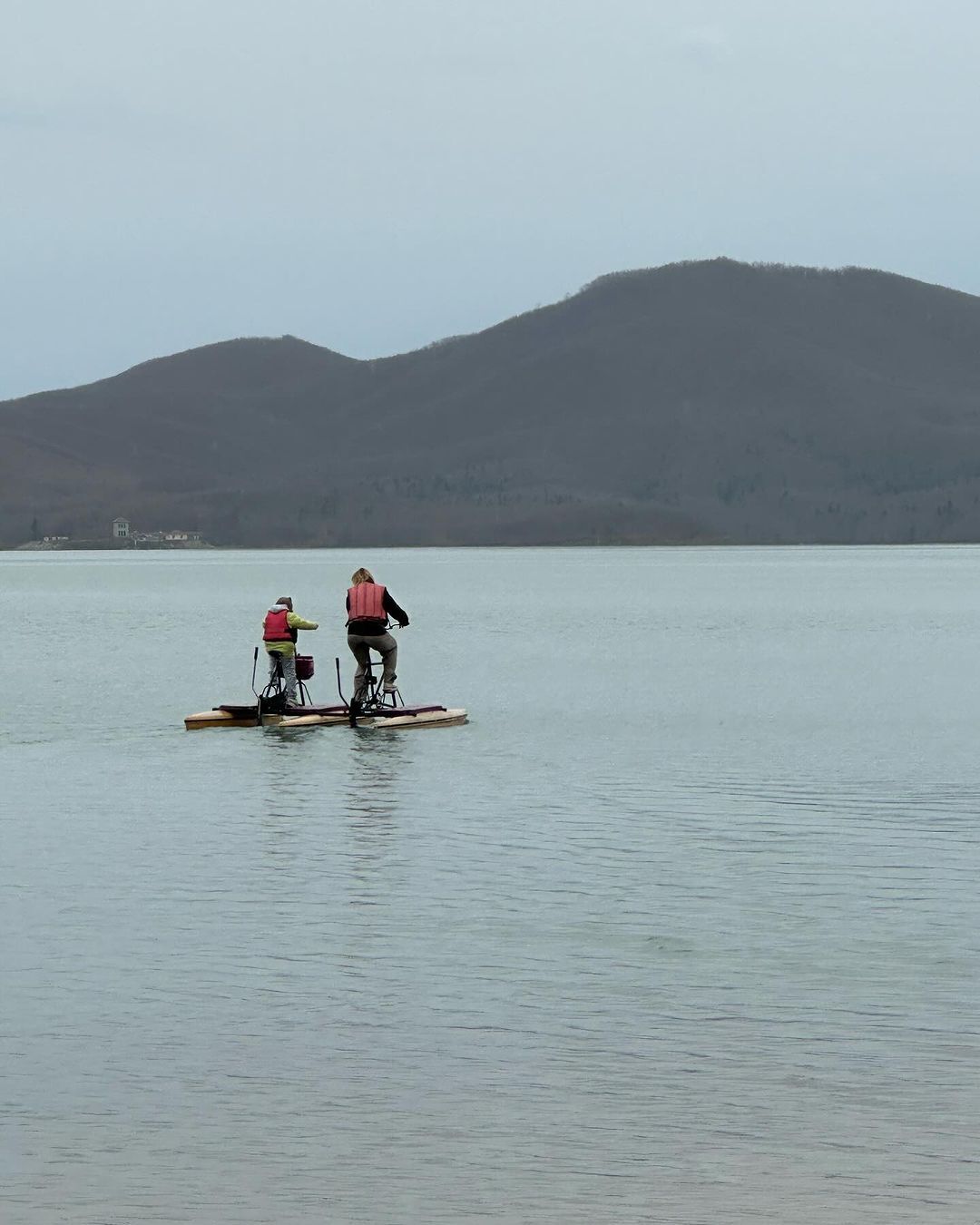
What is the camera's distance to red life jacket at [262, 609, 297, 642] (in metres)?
33.3

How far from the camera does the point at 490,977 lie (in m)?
13.8

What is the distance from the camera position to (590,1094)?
35.7 feet

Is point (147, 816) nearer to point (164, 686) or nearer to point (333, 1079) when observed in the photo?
point (333, 1079)

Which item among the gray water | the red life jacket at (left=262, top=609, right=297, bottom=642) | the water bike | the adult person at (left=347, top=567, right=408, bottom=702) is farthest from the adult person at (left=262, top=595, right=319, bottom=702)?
the gray water

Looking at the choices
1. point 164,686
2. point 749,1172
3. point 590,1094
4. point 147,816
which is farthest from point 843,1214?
point 164,686

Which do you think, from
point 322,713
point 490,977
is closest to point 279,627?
point 322,713

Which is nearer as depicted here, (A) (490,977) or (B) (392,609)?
(A) (490,977)

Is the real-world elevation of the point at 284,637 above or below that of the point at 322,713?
above

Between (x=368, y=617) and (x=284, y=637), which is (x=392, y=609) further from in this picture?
(x=284, y=637)

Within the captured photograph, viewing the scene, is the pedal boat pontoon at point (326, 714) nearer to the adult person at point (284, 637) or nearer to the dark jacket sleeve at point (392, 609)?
the adult person at point (284, 637)

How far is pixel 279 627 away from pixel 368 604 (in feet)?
5.62

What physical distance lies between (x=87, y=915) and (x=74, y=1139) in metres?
6.38

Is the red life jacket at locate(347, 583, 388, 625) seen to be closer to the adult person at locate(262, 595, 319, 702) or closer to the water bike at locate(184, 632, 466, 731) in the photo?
the adult person at locate(262, 595, 319, 702)

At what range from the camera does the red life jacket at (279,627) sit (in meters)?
33.3
